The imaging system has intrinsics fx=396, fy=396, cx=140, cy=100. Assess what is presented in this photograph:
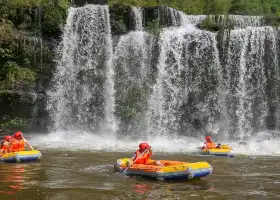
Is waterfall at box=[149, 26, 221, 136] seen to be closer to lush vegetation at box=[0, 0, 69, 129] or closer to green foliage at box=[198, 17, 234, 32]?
green foliage at box=[198, 17, 234, 32]

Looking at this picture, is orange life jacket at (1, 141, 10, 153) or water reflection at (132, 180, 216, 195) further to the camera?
orange life jacket at (1, 141, 10, 153)

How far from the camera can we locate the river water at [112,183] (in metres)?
7.05

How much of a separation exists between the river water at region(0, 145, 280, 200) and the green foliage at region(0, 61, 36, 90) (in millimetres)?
7766

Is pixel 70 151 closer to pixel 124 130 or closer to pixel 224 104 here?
pixel 124 130

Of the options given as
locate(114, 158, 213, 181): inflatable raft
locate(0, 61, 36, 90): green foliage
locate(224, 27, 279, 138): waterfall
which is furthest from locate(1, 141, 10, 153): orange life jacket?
locate(224, 27, 279, 138): waterfall

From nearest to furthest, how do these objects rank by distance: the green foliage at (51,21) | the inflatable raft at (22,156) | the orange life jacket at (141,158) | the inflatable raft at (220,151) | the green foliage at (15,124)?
the orange life jacket at (141,158)
the inflatable raft at (22,156)
the inflatable raft at (220,151)
the green foliage at (15,124)
the green foliage at (51,21)

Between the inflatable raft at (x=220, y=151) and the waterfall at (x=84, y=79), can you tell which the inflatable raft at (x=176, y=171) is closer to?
the inflatable raft at (x=220, y=151)

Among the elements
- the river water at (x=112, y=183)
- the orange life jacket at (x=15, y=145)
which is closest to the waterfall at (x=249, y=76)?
the river water at (x=112, y=183)

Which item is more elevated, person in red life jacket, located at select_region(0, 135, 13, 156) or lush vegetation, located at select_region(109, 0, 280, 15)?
lush vegetation, located at select_region(109, 0, 280, 15)

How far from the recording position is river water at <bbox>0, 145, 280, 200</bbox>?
705 centimetres

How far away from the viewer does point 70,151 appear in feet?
44.6

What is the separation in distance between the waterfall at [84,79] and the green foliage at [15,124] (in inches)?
52.4

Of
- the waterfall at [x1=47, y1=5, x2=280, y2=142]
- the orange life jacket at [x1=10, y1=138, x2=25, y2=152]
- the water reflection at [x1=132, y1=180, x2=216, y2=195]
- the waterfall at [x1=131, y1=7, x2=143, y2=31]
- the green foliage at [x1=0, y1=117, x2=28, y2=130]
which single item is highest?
the waterfall at [x1=131, y1=7, x2=143, y2=31]

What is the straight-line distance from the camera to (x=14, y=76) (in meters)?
18.5
